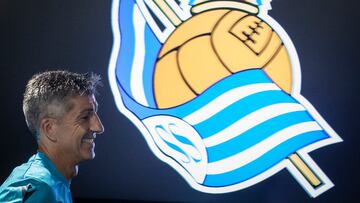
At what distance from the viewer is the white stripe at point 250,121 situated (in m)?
2.33

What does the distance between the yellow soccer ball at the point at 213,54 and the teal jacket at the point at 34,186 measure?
4.51ft

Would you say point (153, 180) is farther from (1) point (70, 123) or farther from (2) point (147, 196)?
(1) point (70, 123)

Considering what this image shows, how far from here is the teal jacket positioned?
0.90 metres

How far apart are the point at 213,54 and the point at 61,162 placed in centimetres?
138

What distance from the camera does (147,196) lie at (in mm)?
2398

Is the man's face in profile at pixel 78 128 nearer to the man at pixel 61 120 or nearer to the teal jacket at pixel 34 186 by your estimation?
the man at pixel 61 120

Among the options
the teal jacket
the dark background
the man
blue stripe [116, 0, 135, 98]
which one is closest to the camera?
the teal jacket

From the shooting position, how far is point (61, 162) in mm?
1165

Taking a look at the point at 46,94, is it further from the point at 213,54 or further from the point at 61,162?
the point at 213,54

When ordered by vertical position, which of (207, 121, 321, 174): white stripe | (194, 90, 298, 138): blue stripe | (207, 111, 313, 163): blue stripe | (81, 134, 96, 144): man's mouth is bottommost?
(207, 121, 321, 174): white stripe

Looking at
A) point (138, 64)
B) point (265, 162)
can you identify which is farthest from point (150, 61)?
point (265, 162)

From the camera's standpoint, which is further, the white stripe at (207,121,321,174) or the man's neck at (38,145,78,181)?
the white stripe at (207,121,321,174)

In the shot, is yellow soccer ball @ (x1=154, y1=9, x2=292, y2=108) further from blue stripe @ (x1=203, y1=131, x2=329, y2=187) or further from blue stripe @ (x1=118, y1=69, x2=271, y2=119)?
blue stripe @ (x1=203, y1=131, x2=329, y2=187)

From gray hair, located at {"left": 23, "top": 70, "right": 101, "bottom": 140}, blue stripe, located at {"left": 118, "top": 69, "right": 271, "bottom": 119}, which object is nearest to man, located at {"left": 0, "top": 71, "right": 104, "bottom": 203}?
gray hair, located at {"left": 23, "top": 70, "right": 101, "bottom": 140}
